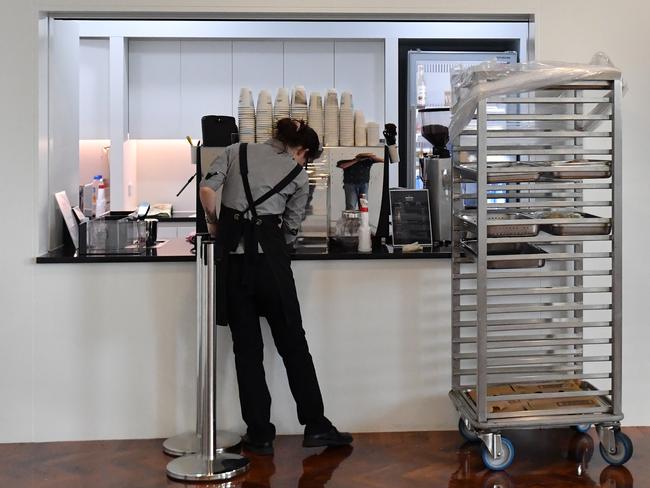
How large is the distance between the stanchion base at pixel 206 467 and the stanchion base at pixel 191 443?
0.42ft

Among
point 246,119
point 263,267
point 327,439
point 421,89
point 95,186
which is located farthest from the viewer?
point 421,89

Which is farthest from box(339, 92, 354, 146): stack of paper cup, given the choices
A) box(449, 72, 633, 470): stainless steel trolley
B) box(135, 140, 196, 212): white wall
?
box(135, 140, 196, 212): white wall

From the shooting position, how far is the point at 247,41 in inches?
303

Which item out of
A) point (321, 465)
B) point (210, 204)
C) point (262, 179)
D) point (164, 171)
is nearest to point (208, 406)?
point (321, 465)

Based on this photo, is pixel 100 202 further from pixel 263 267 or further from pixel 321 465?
pixel 321 465

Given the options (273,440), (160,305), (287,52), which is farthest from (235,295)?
(287,52)

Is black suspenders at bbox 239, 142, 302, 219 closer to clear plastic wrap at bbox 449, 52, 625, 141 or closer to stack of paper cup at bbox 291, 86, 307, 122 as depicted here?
stack of paper cup at bbox 291, 86, 307, 122

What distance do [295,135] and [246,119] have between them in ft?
2.03

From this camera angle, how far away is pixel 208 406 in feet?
14.7

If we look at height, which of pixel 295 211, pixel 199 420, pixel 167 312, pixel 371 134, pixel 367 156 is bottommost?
pixel 199 420

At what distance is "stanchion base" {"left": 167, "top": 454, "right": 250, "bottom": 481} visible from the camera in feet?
14.3

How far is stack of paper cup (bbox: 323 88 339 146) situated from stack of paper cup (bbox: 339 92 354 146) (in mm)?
33

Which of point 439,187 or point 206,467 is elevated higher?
point 439,187

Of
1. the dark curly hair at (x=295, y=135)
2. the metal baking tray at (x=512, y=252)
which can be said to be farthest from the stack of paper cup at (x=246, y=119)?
the metal baking tray at (x=512, y=252)
